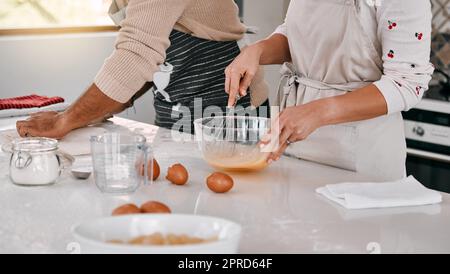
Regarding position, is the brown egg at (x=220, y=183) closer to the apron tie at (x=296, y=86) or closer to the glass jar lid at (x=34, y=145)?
the glass jar lid at (x=34, y=145)

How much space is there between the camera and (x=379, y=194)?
4.82 ft

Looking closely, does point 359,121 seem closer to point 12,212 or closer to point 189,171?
point 189,171

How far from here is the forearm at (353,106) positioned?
1.65m

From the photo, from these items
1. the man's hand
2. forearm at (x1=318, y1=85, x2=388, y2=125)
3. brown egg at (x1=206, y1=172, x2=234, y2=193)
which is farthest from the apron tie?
the man's hand

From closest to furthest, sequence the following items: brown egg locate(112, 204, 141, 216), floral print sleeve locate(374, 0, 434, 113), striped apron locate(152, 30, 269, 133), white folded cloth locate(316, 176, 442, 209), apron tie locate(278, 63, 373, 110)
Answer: brown egg locate(112, 204, 141, 216), white folded cloth locate(316, 176, 442, 209), floral print sleeve locate(374, 0, 434, 113), apron tie locate(278, 63, 373, 110), striped apron locate(152, 30, 269, 133)

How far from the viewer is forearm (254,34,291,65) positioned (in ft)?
6.52

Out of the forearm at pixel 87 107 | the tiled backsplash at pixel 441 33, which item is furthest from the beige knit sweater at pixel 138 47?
the tiled backsplash at pixel 441 33

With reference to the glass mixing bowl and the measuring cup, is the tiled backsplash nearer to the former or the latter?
the glass mixing bowl

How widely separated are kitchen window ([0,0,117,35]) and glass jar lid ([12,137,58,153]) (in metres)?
1.44

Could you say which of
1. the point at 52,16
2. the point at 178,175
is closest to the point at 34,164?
the point at 178,175

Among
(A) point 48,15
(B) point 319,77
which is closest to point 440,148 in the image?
(B) point 319,77

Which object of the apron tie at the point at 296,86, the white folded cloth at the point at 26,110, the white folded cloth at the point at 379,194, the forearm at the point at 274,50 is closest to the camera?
the white folded cloth at the point at 379,194

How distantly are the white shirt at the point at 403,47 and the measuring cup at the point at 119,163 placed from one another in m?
0.58
